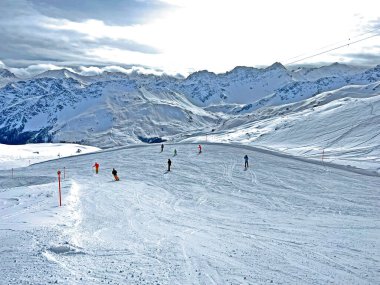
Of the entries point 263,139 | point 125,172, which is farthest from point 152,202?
point 263,139

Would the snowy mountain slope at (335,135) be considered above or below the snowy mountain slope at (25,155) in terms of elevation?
above

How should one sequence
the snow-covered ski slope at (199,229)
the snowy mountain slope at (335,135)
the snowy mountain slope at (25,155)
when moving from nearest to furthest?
the snow-covered ski slope at (199,229) → the snowy mountain slope at (335,135) → the snowy mountain slope at (25,155)

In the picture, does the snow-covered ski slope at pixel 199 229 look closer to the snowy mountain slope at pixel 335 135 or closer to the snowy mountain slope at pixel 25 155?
the snowy mountain slope at pixel 335 135

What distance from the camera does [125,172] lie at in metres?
46.2

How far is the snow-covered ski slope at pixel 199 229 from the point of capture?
46.4 feet

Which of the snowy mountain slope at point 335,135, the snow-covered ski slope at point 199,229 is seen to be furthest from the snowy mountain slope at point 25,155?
the snowy mountain slope at point 335,135

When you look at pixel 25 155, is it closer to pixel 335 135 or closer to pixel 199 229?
pixel 335 135

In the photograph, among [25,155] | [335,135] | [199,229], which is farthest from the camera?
[25,155]

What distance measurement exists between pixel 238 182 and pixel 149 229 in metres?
18.4

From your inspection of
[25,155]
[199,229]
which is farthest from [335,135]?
[199,229]

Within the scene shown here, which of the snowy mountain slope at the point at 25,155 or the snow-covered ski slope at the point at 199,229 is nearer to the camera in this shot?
the snow-covered ski slope at the point at 199,229

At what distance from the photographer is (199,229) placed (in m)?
21.1

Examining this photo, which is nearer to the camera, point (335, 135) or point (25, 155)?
point (335, 135)

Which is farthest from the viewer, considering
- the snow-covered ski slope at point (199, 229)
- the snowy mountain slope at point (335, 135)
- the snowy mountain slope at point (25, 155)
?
the snowy mountain slope at point (25, 155)
